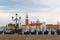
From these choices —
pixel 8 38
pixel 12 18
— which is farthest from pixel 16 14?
pixel 8 38

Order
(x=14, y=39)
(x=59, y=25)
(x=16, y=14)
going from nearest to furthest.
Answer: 1. (x=14, y=39)
2. (x=16, y=14)
3. (x=59, y=25)

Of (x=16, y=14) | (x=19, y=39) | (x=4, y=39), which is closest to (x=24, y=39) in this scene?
(x=19, y=39)

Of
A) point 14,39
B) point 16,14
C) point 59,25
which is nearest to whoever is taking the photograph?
point 14,39

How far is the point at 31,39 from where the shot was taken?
20.0 metres

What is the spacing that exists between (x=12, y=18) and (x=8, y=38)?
1427cm

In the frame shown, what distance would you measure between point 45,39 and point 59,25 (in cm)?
3512

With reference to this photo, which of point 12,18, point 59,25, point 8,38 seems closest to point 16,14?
point 12,18

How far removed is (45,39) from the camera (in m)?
20.3

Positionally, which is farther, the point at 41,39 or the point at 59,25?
the point at 59,25

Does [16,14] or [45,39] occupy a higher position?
[16,14]

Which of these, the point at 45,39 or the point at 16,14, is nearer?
the point at 45,39

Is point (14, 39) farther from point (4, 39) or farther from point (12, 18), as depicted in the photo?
point (12, 18)

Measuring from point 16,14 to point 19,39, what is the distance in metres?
14.4

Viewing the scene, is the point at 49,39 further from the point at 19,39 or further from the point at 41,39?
the point at 19,39
